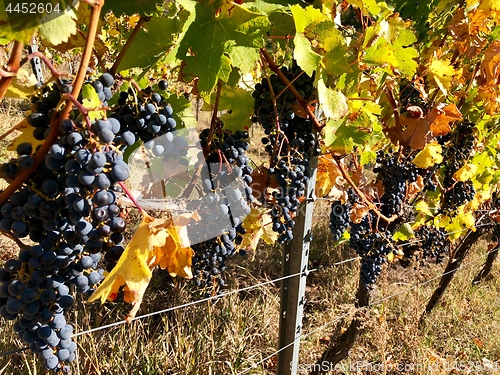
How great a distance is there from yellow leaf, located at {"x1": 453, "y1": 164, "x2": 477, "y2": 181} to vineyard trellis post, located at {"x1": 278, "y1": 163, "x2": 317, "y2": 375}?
1.15m

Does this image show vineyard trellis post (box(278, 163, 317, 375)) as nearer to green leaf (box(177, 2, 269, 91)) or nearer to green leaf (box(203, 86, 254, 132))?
green leaf (box(203, 86, 254, 132))

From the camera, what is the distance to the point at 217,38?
1.03 m

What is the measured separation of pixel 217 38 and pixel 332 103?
1.37ft

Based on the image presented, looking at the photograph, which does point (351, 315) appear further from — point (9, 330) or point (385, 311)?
point (9, 330)

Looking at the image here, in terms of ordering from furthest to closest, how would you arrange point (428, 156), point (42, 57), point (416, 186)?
point (416, 186) < point (428, 156) < point (42, 57)

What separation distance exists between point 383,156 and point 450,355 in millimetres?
2170

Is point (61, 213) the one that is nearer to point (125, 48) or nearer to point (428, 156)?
point (125, 48)

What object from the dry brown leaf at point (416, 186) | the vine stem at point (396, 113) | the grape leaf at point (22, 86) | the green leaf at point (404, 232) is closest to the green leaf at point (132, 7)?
the grape leaf at point (22, 86)

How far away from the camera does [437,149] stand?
1.99 metres

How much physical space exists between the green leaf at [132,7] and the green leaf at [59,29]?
1.00 feet

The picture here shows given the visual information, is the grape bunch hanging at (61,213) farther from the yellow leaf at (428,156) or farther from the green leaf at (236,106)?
the yellow leaf at (428,156)

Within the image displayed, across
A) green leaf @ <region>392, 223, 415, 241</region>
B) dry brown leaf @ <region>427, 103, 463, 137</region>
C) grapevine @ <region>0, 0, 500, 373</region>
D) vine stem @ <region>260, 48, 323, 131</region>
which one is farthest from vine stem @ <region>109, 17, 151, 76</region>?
green leaf @ <region>392, 223, 415, 241</region>

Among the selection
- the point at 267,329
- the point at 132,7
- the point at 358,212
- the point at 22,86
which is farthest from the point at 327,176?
the point at 267,329


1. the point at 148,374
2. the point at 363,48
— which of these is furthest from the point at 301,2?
the point at 148,374
